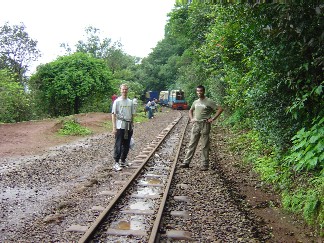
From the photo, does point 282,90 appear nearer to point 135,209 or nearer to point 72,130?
point 135,209

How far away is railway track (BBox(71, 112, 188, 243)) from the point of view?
14.0 ft

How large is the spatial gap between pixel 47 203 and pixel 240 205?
3412 mm

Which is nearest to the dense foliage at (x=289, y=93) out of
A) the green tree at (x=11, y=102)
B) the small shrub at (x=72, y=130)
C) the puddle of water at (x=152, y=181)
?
the puddle of water at (x=152, y=181)

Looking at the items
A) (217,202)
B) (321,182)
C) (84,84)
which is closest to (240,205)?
(217,202)

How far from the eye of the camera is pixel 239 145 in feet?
37.3

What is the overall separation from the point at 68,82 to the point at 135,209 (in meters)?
21.2

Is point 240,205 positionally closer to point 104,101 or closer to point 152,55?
point 104,101

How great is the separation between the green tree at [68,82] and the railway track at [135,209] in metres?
18.0

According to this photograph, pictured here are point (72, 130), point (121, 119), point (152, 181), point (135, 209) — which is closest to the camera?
point (135, 209)

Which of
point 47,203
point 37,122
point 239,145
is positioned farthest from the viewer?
point 37,122

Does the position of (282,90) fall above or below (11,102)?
above

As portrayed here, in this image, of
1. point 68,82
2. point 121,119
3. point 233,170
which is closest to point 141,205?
point 121,119

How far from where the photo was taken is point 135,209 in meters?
5.30

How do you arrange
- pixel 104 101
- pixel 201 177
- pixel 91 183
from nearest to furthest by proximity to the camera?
pixel 91 183 → pixel 201 177 → pixel 104 101
